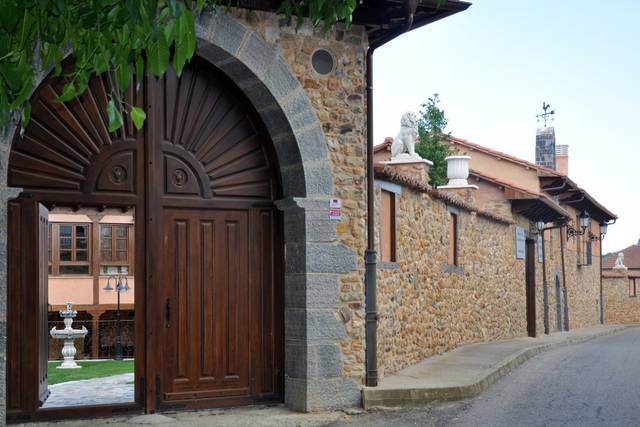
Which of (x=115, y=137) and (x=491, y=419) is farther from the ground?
(x=115, y=137)

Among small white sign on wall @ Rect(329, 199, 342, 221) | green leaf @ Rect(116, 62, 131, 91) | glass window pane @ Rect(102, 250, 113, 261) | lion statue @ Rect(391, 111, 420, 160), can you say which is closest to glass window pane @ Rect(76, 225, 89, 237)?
glass window pane @ Rect(102, 250, 113, 261)

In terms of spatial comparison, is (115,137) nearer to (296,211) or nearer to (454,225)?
(296,211)

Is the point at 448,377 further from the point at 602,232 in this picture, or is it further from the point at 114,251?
the point at 602,232

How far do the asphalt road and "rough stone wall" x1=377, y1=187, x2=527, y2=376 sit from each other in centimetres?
132

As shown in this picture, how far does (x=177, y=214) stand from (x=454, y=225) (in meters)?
7.60

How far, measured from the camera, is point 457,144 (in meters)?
27.0

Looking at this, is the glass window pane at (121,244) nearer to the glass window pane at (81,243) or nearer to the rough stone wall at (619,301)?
the glass window pane at (81,243)

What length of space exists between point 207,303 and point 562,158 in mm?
28095

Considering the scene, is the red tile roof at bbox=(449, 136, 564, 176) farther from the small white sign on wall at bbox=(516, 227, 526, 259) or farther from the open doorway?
the open doorway

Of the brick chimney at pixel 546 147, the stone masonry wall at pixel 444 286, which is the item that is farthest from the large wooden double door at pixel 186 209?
the brick chimney at pixel 546 147

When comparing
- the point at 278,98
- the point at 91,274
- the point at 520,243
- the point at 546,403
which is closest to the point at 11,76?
the point at 278,98

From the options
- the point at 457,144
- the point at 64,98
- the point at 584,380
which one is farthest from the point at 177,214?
the point at 457,144

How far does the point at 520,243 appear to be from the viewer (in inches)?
814

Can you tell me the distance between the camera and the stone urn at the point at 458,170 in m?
18.1
